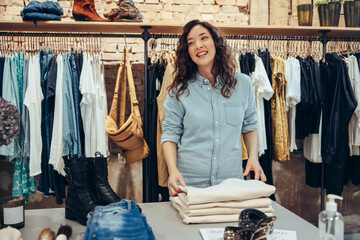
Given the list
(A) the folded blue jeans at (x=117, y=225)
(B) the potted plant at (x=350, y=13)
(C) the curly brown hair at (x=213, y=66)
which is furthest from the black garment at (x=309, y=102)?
(A) the folded blue jeans at (x=117, y=225)

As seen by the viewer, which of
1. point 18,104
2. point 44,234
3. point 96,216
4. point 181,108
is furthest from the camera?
point 18,104

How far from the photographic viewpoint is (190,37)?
71.6 inches

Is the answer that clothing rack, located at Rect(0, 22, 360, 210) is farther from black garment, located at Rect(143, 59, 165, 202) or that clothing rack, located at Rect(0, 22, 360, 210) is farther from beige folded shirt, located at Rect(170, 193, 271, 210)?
beige folded shirt, located at Rect(170, 193, 271, 210)

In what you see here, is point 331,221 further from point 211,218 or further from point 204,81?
point 204,81

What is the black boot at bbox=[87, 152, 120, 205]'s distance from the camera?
137cm

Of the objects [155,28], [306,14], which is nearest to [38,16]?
[155,28]

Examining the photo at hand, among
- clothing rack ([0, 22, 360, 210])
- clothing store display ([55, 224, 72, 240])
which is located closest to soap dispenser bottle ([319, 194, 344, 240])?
clothing store display ([55, 224, 72, 240])

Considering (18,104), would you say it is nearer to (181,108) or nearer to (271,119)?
(181,108)

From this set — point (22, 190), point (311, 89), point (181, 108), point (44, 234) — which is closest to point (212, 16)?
point (311, 89)

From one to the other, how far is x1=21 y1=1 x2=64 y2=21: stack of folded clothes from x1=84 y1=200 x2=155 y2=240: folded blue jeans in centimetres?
212

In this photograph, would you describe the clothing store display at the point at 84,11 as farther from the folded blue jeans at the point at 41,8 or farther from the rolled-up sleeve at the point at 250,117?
the rolled-up sleeve at the point at 250,117

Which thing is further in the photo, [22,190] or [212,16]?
[212,16]

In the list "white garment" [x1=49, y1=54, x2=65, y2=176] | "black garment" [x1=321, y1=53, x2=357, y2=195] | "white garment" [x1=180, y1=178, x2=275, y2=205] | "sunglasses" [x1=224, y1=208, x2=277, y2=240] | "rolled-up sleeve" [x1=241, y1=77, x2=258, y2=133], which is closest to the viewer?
"sunglasses" [x1=224, y1=208, x2=277, y2=240]

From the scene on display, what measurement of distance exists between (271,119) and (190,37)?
138 cm
